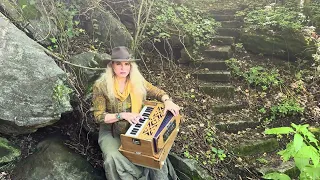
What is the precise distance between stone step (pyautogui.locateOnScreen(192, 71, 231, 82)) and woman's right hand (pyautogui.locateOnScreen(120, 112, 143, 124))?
9.57 feet

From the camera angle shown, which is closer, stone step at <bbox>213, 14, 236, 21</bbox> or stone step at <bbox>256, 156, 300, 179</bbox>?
stone step at <bbox>256, 156, 300, 179</bbox>

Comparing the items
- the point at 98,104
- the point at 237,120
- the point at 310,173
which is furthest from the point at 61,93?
the point at 237,120

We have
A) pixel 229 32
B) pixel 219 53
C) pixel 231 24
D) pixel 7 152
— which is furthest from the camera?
pixel 231 24

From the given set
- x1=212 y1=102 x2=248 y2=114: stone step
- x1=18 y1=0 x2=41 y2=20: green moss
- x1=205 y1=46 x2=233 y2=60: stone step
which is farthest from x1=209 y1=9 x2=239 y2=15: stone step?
x1=18 y1=0 x2=41 y2=20: green moss

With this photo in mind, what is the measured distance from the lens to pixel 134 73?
365 centimetres

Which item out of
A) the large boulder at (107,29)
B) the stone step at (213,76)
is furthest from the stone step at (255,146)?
the large boulder at (107,29)

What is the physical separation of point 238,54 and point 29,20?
4.48m

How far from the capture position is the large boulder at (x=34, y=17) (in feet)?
14.8

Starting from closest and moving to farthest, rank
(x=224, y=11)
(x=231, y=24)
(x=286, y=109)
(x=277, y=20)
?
(x=286, y=109)
(x=277, y=20)
(x=231, y=24)
(x=224, y=11)

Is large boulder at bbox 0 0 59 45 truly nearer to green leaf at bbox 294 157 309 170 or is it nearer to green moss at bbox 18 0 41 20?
green moss at bbox 18 0 41 20

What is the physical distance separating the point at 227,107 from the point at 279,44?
2.21m

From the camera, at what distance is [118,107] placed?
3578 millimetres

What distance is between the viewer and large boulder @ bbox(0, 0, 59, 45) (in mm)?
4516

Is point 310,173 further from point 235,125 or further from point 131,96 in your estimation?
point 235,125
